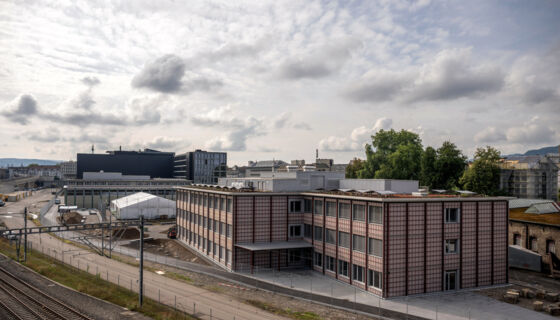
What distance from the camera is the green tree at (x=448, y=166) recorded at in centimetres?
9481

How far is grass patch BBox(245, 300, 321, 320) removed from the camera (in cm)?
3663

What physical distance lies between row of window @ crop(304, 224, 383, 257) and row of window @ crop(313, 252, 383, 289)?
2145mm

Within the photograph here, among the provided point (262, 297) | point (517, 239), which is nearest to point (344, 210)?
point (262, 297)

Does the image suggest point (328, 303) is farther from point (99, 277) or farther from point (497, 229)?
point (99, 277)

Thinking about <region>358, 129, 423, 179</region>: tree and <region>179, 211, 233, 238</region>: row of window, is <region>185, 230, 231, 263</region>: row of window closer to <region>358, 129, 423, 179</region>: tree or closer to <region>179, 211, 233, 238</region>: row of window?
<region>179, 211, 233, 238</region>: row of window

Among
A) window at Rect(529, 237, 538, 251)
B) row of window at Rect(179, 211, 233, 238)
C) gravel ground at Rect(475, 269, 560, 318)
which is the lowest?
gravel ground at Rect(475, 269, 560, 318)

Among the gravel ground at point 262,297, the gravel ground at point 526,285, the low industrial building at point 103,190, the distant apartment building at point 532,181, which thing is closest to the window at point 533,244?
the gravel ground at point 526,285

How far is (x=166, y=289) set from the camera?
46375 millimetres

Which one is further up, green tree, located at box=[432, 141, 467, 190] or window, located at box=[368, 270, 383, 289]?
green tree, located at box=[432, 141, 467, 190]

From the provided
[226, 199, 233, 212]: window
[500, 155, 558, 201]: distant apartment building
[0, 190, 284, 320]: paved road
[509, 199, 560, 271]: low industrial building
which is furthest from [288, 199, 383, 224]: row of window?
[500, 155, 558, 201]: distant apartment building

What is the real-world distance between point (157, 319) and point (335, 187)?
3736cm

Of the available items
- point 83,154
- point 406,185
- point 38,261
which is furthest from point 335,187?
point 83,154

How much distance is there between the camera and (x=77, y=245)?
7638cm

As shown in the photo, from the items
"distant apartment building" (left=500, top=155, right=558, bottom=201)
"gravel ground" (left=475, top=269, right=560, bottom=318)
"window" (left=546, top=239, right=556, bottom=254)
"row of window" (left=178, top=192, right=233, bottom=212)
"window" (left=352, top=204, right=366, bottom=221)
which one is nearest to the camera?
"gravel ground" (left=475, top=269, right=560, bottom=318)
